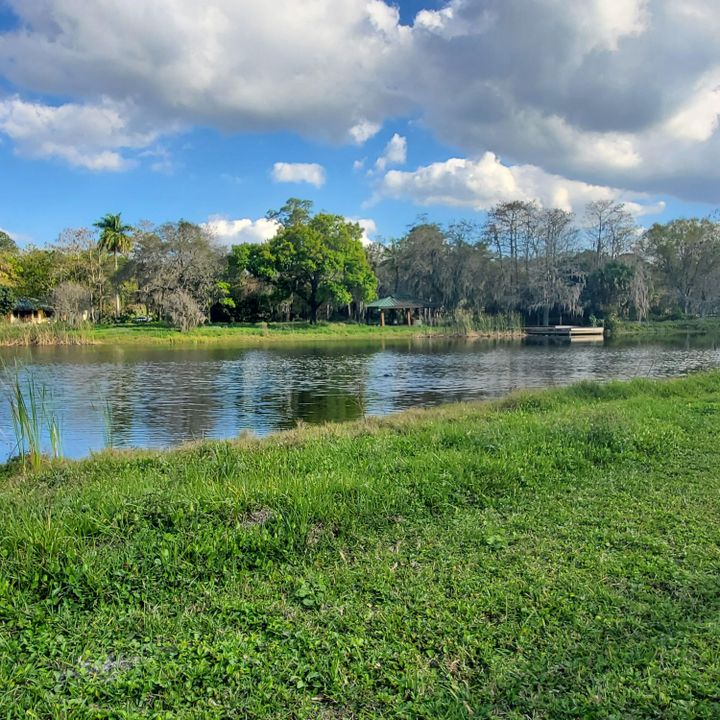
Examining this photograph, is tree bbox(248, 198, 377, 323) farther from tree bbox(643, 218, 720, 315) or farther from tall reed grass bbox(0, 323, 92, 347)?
tree bbox(643, 218, 720, 315)

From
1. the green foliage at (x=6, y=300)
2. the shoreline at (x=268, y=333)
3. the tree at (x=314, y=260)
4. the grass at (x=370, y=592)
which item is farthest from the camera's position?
the tree at (x=314, y=260)

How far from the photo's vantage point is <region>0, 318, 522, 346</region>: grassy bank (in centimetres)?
4025

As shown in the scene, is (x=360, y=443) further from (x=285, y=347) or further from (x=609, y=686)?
Result: (x=285, y=347)

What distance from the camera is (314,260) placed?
53219 mm

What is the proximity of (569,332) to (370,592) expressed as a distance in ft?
181

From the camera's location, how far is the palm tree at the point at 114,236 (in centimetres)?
5725

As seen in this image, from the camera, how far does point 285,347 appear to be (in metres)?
42.9

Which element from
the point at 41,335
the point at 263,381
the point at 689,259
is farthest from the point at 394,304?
the point at 263,381

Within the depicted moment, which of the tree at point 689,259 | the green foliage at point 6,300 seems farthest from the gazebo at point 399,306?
the green foliage at point 6,300

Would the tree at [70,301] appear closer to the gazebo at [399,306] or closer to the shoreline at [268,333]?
the shoreline at [268,333]

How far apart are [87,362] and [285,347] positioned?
1601 cm

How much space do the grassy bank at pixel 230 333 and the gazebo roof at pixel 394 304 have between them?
3.13m

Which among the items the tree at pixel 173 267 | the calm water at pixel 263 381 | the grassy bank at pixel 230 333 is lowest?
the calm water at pixel 263 381

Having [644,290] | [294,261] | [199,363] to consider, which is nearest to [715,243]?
[644,290]
